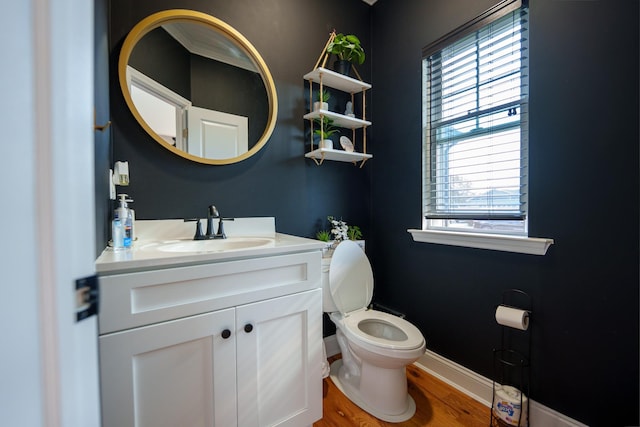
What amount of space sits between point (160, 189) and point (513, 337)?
1948 mm

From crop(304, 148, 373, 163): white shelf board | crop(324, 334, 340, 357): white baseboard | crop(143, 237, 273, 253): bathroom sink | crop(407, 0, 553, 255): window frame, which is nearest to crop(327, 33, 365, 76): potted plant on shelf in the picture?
crop(407, 0, 553, 255): window frame

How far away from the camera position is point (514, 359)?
1347 mm

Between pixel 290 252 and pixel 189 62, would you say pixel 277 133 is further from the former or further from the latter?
pixel 290 252

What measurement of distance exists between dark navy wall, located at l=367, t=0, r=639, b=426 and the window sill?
5 centimetres

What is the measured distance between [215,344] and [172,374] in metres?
0.15

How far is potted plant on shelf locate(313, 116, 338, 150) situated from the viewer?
1.67 meters

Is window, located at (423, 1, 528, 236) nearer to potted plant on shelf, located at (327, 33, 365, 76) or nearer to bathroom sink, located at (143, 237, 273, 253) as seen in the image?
potted plant on shelf, located at (327, 33, 365, 76)

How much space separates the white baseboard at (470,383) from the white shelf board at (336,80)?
1.78 m

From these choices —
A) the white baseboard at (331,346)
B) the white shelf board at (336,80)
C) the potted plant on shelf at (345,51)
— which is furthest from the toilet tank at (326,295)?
the potted plant on shelf at (345,51)

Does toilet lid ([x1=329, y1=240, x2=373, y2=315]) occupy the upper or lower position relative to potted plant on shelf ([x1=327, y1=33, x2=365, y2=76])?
lower

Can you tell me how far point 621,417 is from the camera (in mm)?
1047

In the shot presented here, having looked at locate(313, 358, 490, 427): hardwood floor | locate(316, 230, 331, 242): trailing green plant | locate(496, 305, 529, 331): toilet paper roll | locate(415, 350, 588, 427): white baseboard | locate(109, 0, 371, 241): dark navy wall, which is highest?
locate(109, 0, 371, 241): dark navy wall

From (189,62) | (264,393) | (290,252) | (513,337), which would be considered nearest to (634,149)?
(513,337)

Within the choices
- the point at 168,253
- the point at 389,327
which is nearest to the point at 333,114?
the point at 168,253
